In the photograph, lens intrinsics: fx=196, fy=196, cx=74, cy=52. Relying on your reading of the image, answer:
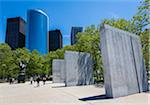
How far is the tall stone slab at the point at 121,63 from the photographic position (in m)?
13.2

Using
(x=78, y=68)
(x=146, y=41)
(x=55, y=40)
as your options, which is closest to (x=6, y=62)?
(x=78, y=68)

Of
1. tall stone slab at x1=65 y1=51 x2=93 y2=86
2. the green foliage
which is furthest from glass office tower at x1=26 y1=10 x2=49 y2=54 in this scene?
the green foliage

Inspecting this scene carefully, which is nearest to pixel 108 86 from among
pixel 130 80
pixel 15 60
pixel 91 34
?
pixel 130 80

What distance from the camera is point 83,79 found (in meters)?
29.0

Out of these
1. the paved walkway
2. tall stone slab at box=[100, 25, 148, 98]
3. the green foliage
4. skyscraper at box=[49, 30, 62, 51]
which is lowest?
the paved walkway

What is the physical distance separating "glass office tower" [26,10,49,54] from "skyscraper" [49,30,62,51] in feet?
52.9

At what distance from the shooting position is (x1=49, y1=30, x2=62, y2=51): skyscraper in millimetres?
143650

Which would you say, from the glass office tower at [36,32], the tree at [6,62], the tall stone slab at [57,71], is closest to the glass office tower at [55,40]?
the glass office tower at [36,32]

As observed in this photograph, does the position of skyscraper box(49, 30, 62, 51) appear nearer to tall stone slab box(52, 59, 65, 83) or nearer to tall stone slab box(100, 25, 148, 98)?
tall stone slab box(52, 59, 65, 83)

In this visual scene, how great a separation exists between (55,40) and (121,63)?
132 m

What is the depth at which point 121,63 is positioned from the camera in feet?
46.6

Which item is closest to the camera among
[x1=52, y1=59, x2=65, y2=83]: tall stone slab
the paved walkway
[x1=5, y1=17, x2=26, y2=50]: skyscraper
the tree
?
the paved walkway

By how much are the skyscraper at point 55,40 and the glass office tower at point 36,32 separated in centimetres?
1612

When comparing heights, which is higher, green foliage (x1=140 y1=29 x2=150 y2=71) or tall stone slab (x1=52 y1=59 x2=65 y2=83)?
green foliage (x1=140 y1=29 x2=150 y2=71)
